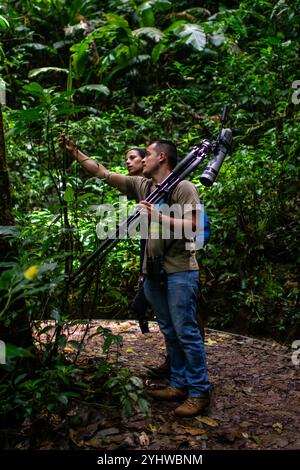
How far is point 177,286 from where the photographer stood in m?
2.78

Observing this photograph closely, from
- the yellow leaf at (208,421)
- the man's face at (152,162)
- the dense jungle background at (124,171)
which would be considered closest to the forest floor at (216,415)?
the yellow leaf at (208,421)

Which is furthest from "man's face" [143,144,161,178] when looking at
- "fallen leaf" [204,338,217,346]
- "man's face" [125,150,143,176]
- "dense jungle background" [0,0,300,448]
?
"fallen leaf" [204,338,217,346]

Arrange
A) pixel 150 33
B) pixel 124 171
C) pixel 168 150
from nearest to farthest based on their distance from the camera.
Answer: pixel 168 150
pixel 124 171
pixel 150 33

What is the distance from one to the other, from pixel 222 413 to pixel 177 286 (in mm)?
894

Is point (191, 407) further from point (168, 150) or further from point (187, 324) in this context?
point (168, 150)

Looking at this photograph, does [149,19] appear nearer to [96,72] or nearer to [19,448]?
[96,72]

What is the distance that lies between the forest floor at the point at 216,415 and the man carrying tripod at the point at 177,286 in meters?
0.16

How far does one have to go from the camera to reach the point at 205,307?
5.05 metres

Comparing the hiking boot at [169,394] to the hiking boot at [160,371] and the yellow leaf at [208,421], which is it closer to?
the yellow leaf at [208,421]

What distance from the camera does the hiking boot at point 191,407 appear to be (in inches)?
108

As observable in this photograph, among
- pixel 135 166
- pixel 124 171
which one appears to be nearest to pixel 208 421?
pixel 135 166

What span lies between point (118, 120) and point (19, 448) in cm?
569

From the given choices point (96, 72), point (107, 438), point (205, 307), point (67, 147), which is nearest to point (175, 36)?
point (96, 72)

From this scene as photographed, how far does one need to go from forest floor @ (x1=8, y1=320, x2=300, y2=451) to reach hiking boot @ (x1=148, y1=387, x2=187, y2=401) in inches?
1.5
